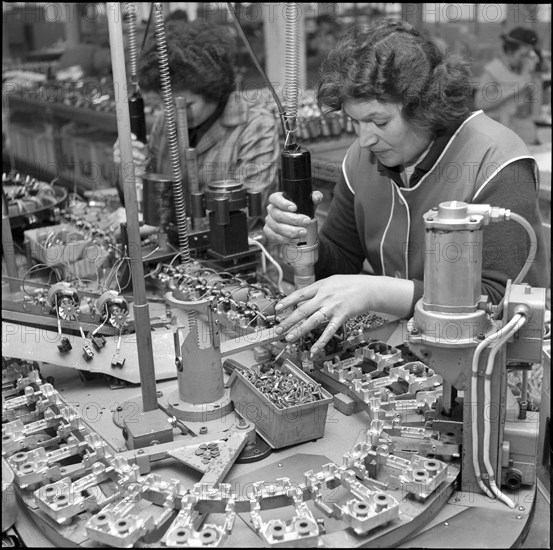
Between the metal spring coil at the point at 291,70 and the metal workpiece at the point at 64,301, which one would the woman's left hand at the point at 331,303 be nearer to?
the metal spring coil at the point at 291,70

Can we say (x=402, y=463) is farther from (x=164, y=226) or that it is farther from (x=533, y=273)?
(x=164, y=226)

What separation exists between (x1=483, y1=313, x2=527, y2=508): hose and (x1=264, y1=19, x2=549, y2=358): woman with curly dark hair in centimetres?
31

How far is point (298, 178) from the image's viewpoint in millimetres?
1280

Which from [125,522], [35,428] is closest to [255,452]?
[125,522]

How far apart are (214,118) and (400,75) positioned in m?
1.13

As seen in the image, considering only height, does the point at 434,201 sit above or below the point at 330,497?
above

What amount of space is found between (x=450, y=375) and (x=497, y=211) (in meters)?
0.23

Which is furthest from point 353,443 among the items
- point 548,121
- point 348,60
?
point 548,121

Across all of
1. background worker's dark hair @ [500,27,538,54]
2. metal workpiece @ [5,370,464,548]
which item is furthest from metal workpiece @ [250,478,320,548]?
background worker's dark hair @ [500,27,538,54]

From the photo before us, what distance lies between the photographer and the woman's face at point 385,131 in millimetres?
1422

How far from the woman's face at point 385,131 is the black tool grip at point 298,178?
0.72 feet

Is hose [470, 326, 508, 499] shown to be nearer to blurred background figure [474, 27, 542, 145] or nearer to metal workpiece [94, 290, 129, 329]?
metal workpiece [94, 290, 129, 329]

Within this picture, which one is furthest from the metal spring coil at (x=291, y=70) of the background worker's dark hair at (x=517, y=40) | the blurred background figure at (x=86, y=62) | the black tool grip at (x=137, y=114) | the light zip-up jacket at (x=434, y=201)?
the blurred background figure at (x=86, y=62)

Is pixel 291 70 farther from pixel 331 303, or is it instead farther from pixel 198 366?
pixel 198 366
